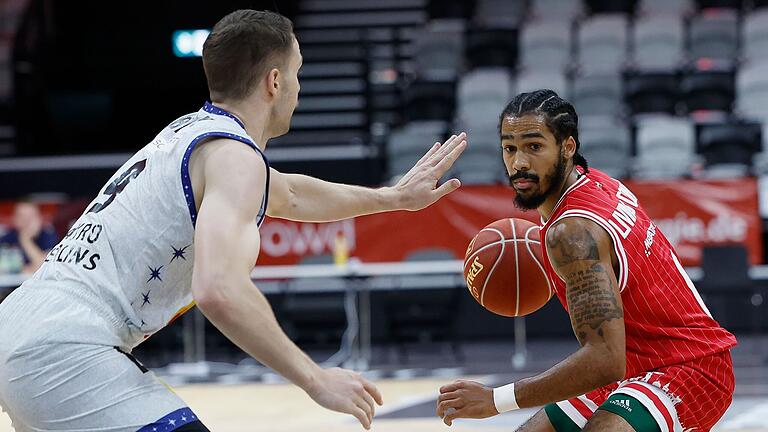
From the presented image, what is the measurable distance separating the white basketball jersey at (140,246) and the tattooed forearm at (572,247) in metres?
1.07

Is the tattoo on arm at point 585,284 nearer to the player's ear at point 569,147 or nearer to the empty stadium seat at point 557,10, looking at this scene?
the player's ear at point 569,147

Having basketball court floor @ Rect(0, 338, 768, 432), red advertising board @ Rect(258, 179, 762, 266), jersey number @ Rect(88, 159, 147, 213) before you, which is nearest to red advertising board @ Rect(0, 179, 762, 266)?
red advertising board @ Rect(258, 179, 762, 266)

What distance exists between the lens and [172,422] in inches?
106

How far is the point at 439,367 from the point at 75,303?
335 inches

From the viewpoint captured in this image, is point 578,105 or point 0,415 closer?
point 0,415

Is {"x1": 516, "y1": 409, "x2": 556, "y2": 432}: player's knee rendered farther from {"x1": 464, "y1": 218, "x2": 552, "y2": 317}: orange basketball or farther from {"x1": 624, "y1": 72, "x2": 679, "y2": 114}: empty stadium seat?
{"x1": 624, "y1": 72, "x2": 679, "y2": 114}: empty stadium seat

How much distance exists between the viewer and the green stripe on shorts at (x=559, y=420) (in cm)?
387

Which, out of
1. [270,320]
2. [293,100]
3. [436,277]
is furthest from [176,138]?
[436,277]

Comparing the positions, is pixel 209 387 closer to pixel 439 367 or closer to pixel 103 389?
pixel 439 367

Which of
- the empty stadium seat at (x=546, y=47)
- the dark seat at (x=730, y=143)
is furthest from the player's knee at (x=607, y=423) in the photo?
the empty stadium seat at (x=546, y=47)

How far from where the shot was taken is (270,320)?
2.55 metres

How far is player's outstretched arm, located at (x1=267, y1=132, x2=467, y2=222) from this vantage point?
374 centimetres

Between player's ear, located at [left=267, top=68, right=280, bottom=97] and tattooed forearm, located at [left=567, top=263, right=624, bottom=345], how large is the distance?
112 cm

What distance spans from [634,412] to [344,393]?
1.22m
